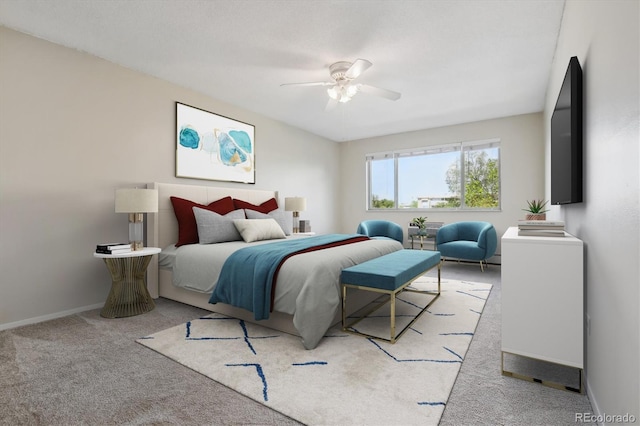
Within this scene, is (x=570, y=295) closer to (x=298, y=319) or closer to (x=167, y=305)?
(x=298, y=319)

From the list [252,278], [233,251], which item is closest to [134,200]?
[233,251]

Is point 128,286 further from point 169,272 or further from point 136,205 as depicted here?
point 136,205

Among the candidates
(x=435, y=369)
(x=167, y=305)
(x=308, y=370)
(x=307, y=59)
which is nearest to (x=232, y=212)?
(x=167, y=305)

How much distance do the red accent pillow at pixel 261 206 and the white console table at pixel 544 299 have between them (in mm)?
3376

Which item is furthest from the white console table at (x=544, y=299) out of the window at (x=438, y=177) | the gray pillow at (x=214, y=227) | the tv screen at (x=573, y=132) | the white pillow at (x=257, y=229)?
the window at (x=438, y=177)

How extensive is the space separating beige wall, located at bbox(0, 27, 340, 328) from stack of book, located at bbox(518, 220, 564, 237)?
12.5 feet

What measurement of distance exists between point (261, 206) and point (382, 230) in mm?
2537

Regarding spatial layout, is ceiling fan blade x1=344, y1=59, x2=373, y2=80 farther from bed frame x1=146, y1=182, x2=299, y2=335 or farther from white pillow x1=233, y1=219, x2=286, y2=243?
bed frame x1=146, y1=182, x2=299, y2=335

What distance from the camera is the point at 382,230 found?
6.08 meters

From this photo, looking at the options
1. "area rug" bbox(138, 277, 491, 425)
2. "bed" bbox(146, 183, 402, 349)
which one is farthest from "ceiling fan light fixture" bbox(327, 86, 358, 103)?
"area rug" bbox(138, 277, 491, 425)

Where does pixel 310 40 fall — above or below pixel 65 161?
above

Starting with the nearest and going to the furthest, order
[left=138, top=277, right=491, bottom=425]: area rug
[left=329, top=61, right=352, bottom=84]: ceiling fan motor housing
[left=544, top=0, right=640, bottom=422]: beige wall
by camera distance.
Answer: [left=544, top=0, right=640, bottom=422]: beige wall
[left=138, top=277, right=491, bottom=425]: area rug
[left=329, top=61, right=352, bottom=84]: ceiling fan motor housing

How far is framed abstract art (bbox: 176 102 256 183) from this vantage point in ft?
13.4

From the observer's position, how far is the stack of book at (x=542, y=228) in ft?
6.16
